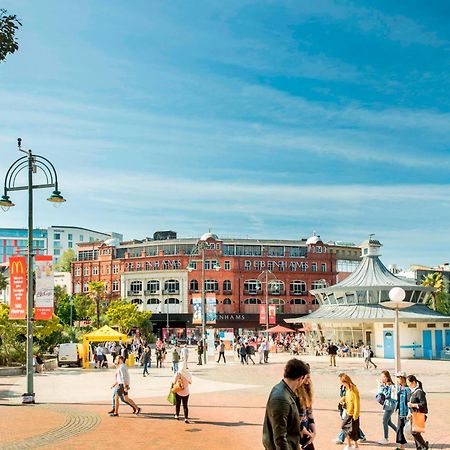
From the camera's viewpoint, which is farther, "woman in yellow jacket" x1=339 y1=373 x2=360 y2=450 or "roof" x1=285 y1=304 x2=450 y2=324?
"roof" x1=285 y1=304 x2=450 y2=324

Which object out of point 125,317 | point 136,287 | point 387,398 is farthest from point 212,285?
point 387,398

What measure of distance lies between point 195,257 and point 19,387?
65037 millimetres

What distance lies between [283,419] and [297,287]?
281 ft

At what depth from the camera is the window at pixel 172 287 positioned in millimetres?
89750

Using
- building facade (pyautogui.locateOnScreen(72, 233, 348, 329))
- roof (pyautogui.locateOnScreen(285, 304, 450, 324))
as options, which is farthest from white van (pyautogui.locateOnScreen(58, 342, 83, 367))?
building facade (pyautogui.locateOnScreen(72, 233, 348, 329))

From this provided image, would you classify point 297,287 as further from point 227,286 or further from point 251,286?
point 227,286

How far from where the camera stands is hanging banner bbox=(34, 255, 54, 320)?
69.5 feet

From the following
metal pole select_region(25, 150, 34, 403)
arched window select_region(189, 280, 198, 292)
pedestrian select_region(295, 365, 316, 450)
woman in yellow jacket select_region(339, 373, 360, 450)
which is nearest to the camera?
pedestrian select_region(295, 365, 316, 450)

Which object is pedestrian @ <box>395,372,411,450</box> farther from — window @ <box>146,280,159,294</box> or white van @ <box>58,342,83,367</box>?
window @ <box>146,280,159,294</box>

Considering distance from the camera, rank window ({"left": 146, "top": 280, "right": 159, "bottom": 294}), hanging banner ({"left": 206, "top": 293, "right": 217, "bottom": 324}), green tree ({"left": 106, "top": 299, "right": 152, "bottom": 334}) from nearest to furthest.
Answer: hanging banner ({"left": 206, "top": 293, "right": 217, "bottom": 324}), green tree ({"left": 106, "top": 299, "right": 152, "bottom": 334}), window ({"left": 146, "top": 280, "right": 159, "bottom": 294})

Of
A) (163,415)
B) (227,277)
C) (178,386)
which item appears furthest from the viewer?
(227,277)

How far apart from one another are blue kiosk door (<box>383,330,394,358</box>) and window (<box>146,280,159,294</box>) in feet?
153

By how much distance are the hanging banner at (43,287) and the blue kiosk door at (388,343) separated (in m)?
33.1

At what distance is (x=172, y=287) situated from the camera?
90.0 meters
